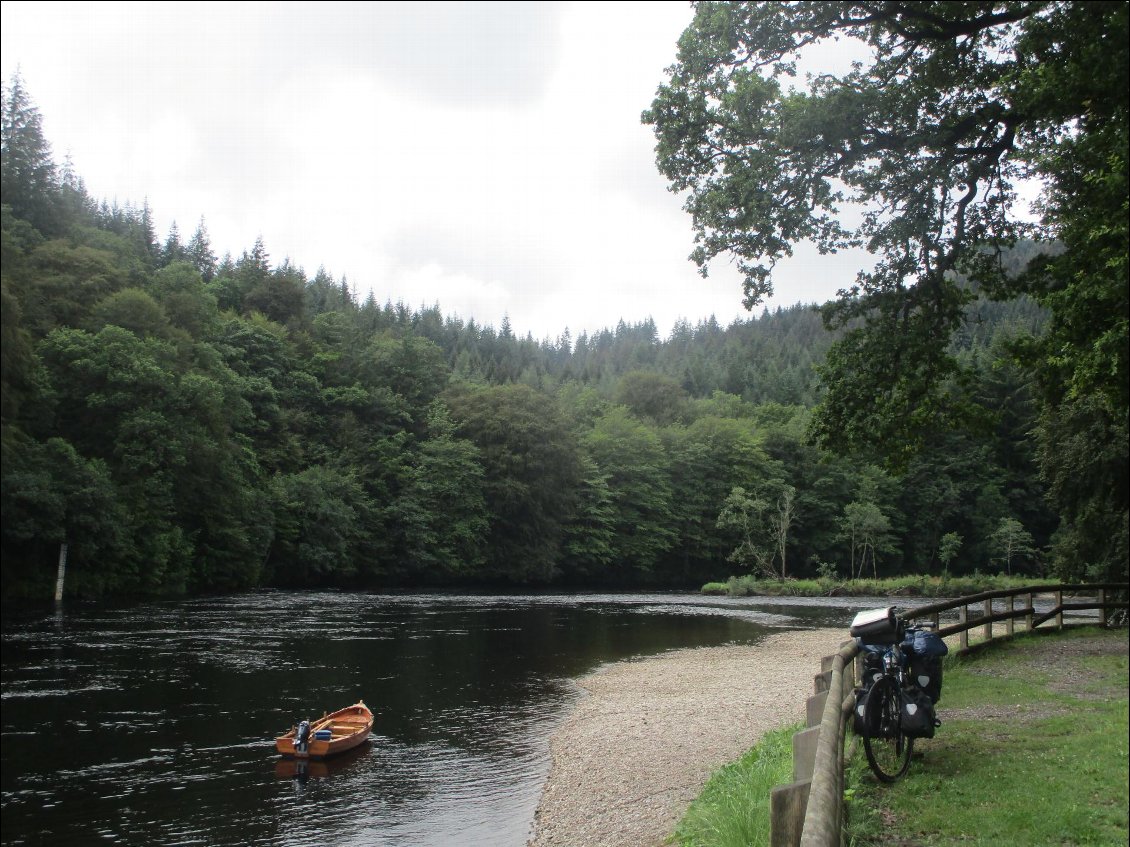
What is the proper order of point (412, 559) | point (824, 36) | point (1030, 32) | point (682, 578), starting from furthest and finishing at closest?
point (682, 578), point (412, 559), point (824, 36), point (1030, 32)

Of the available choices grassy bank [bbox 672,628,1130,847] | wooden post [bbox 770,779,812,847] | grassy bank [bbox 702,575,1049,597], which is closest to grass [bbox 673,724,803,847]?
grassy bank [bbox 672,628,1130,847]

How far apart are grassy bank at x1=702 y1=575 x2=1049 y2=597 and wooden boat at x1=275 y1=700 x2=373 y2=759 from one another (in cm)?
4888

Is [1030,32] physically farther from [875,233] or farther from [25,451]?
[25,451]

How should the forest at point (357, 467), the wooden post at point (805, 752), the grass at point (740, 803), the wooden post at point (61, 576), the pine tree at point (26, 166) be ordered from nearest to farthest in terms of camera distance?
the wooden post at point (805, 752) < the grass at point (740, 803) < the wooden post at point (61, 576) < the forest at point (357, 467) < the pine tree at point (26, 166)

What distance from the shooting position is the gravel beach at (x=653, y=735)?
1141 centimetres

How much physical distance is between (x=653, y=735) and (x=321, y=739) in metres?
6.26

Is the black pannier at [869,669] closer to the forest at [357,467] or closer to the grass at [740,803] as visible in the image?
the grass at [740,803]

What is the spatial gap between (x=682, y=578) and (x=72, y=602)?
5942 cm

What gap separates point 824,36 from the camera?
45.1ft

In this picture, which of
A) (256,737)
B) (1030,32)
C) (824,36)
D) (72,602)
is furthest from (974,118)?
(72,602)

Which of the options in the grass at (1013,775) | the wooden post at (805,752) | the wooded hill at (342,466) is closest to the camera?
the wooden post at (805,752)

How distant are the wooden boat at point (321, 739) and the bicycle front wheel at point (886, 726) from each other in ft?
34.5

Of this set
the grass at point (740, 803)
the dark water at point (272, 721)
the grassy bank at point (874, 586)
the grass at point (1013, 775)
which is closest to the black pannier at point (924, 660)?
the grass at point (1013, 775)

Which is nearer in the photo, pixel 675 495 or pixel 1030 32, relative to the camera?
pixel 1030 32
